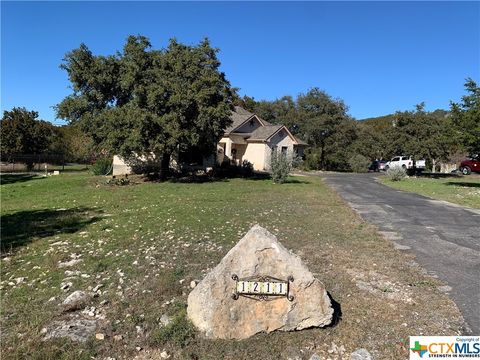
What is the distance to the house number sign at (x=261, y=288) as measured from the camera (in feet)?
14.7

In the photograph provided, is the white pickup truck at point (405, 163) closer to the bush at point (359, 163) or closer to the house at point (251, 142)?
the bush at point (359, 163)

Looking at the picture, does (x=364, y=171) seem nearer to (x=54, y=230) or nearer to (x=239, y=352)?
(x=54, y=230)

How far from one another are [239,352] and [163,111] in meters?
19.3

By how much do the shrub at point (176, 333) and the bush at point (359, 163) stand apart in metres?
41.1

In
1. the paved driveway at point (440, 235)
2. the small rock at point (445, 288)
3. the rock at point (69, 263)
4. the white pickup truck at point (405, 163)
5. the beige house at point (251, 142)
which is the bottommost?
the rock at point (69, 263)

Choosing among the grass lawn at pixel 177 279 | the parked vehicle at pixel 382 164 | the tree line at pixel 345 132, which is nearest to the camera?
the grass lawn at pixel 177 279

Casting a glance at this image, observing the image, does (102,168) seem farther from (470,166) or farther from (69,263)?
(470,166)

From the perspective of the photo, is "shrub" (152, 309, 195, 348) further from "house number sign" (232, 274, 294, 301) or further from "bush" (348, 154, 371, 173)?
"bush" (348, 154, 371, 173)

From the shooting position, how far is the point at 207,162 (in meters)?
32.3

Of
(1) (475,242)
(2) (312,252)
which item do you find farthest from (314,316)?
(1) (475,242)

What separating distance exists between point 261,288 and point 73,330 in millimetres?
2187

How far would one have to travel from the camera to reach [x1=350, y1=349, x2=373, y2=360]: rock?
13.4ft

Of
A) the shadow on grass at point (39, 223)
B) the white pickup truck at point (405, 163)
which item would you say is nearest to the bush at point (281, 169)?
the shadow on grass at point (39, 223)

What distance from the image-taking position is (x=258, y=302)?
4539 mm
